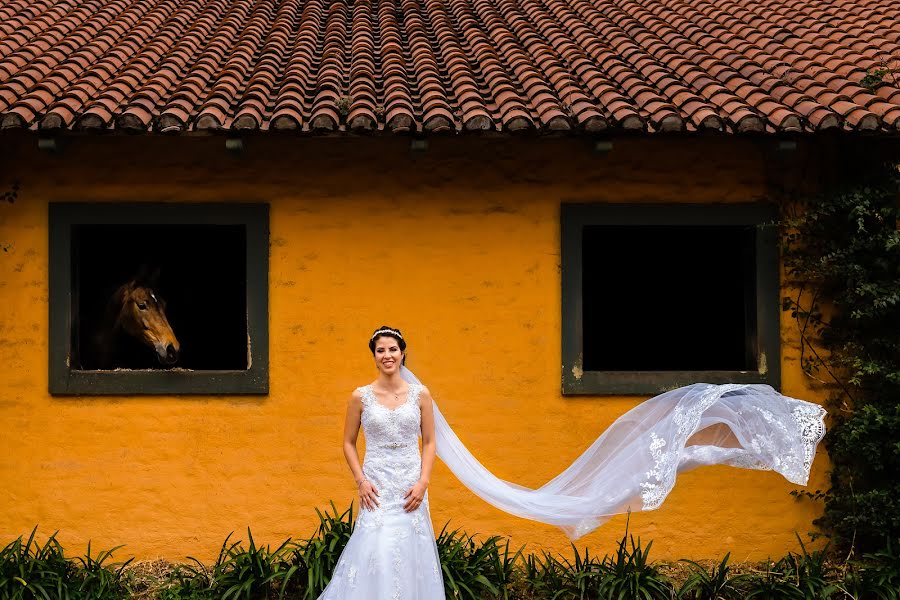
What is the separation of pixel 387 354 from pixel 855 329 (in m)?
3.64

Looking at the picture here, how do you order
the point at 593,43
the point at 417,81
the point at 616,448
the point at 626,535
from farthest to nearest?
the point at 593,43, the point at 417,81, the point at 626,535, the point at 616,448

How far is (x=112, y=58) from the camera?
7719 millimetres

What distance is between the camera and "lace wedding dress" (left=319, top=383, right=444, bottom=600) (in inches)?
205

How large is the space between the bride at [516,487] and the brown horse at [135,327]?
8.53 ft

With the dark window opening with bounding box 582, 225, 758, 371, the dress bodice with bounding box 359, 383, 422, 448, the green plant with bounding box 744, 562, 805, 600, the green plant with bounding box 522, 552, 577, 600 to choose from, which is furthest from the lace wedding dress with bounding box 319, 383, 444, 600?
the dark window opening with bounding box 582, 225, 758, 371

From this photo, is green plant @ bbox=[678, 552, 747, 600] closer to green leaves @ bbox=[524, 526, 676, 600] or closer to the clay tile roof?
green leaves @ bbox=[524, 526, 676, 600]

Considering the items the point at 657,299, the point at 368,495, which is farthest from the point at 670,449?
the point at 657,299

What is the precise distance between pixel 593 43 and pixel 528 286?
8.36 feet

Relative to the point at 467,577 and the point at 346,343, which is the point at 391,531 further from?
the point at 346,343

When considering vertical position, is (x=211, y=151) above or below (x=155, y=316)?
above

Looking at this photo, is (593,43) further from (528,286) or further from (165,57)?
(165,57)

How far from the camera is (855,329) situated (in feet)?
22.9

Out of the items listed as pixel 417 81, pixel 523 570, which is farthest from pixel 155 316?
pixel 523 570

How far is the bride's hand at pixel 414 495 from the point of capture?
A: 5.27m
